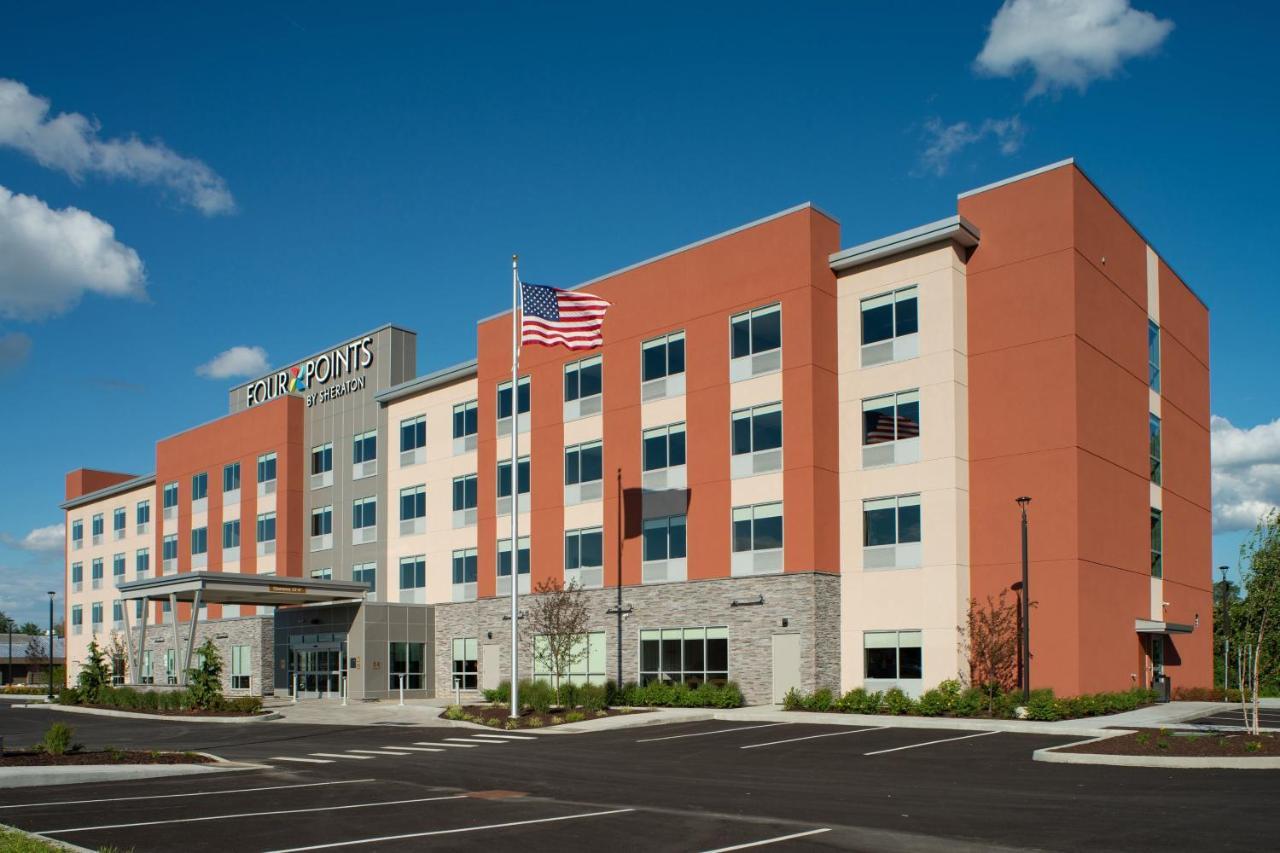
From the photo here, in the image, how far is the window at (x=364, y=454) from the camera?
55.5m

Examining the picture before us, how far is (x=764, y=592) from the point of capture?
36781 millimetres

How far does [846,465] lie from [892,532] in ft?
9.01

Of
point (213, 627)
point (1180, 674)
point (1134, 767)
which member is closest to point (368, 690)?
point (213, 627)

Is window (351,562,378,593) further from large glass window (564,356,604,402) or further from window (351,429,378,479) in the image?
large glass window (564,356,604,402)

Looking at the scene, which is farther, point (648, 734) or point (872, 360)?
point (872, 360)

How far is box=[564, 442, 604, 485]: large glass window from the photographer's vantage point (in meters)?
42.9

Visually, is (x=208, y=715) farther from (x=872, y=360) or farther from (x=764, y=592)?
(x=872, y=360)

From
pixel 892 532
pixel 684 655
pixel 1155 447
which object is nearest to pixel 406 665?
pixel 684 655

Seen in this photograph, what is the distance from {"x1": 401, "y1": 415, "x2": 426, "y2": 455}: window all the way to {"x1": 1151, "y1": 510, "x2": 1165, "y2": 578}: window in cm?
3035

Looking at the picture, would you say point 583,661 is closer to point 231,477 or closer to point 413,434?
point 413,434

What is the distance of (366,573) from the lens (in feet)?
181

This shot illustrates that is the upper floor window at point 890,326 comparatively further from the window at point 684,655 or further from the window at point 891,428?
the window at point 684,655

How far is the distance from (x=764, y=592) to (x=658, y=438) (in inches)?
283

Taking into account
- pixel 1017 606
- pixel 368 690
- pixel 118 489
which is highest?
pixel 118 489
